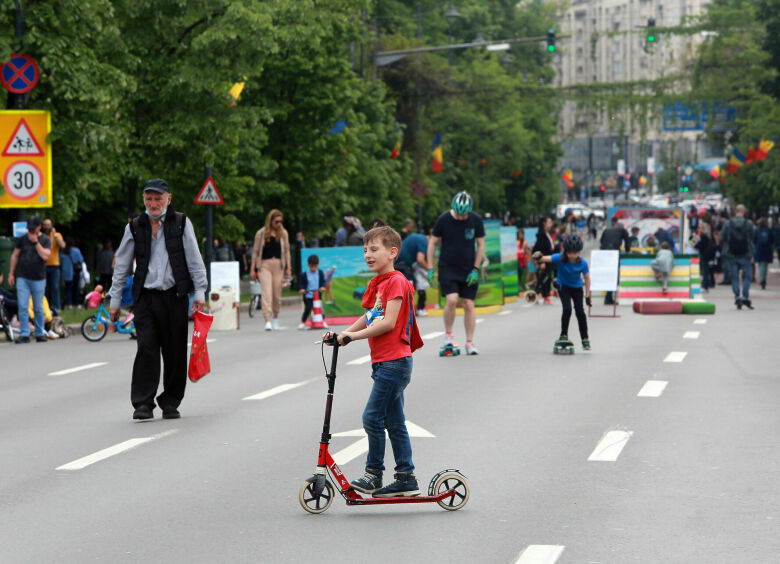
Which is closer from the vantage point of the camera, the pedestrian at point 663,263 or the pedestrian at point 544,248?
the pedestrian at point 663,263

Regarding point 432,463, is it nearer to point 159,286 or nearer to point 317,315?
point 159,286

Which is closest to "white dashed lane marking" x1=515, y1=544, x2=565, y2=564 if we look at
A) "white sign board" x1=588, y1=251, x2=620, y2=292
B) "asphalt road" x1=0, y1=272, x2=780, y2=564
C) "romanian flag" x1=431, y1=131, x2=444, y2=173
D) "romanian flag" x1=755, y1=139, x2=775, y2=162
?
"asphalt road" x1=0, y1=272, x2=780, y2=564

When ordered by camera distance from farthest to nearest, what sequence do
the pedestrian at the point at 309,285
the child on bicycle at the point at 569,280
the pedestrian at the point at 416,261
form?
the pedestrian at the point at 309,285 → the pedestrian at the point at 416,261 → the child on bicycle at the point at 569,280

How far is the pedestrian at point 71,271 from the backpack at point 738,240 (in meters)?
12.8

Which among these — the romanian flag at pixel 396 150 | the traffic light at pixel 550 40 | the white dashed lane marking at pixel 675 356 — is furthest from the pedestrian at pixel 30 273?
the romanian flag at pixel 396 150

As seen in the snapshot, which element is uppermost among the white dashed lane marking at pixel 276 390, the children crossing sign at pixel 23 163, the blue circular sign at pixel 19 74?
the blue circular sign at pixel 19 74

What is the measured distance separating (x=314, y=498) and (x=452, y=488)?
0.69 metres

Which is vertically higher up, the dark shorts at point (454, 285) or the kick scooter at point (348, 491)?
the dark shorts at point (454, 285)

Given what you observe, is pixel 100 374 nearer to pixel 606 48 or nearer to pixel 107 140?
pixel 107 140

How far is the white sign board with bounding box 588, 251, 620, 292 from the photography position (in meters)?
26.1

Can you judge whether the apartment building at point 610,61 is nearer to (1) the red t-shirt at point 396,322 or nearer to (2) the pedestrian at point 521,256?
(2) the pedestrian at point 521,256

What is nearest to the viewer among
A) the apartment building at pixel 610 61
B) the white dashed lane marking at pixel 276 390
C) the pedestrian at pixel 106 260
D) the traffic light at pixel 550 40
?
the white dashed lane marking at pixel 276 390

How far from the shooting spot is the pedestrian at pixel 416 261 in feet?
68.6

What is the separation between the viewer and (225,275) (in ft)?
76.4
